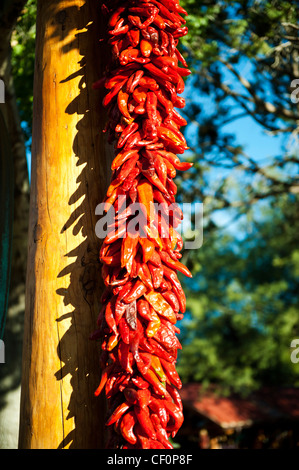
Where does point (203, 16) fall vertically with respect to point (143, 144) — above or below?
above

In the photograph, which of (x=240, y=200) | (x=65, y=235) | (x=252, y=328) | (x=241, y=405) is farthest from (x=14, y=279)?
(x=252, y=328)

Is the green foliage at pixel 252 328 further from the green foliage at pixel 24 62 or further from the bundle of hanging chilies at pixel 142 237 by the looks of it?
the bundle of hanging chilies at pixel 142 237

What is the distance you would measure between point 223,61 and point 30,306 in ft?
19.8

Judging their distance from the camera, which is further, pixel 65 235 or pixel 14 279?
pixel 14 279

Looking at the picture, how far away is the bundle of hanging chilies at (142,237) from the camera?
1.38m

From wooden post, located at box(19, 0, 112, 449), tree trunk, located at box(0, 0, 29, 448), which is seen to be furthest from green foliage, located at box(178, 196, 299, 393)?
wooden post, located at box(19, 0, 112, 449)

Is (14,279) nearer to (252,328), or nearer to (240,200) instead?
(240,200)

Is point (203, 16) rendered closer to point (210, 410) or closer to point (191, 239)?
point (191, 239)

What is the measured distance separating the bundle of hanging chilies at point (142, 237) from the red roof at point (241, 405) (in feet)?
39.6

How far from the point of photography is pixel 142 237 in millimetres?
1457

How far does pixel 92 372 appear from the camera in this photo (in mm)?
1540

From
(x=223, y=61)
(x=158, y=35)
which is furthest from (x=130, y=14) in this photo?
(x=223, y=61)

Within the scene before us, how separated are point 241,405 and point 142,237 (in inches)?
562
